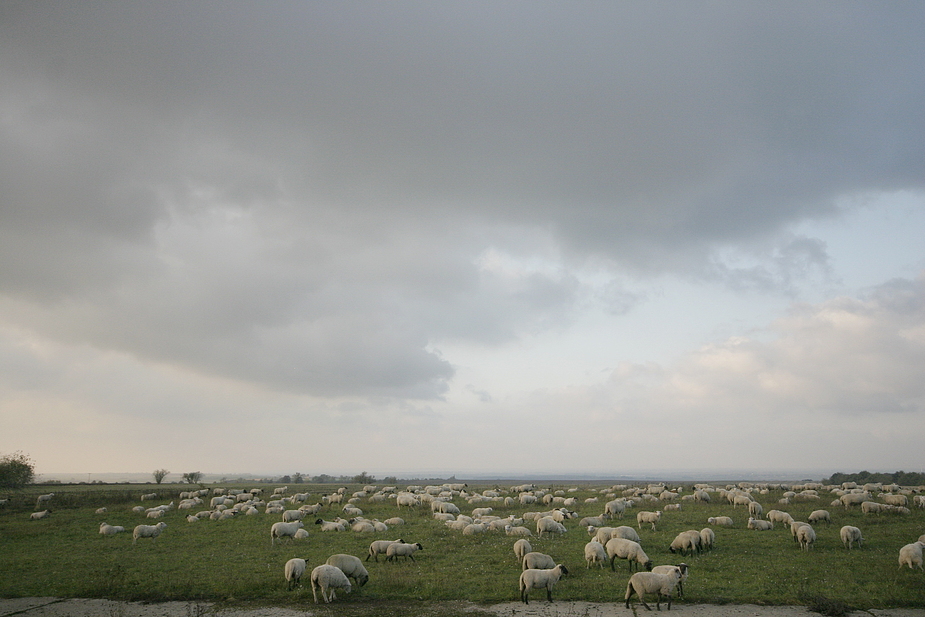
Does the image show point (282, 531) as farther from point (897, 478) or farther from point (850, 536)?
point (897, 478)

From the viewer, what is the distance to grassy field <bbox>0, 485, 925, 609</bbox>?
17.7 metres

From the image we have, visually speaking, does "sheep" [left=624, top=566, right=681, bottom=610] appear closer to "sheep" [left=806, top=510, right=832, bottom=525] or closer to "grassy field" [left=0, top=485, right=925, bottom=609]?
"grassy field" [left=0, top=485, right=925, bottom=609]

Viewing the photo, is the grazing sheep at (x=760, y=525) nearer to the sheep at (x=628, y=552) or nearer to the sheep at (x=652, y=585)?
the sheep at (x=628, y=552)

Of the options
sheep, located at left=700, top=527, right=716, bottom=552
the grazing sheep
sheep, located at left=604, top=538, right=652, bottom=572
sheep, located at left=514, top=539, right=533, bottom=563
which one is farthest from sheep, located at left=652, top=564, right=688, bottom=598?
the grazing sheep

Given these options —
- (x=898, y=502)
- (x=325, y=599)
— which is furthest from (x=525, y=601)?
(x=898, y=502)

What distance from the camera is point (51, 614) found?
55.6 feet

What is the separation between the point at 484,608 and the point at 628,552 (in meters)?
7.44

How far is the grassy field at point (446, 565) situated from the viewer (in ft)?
58.1

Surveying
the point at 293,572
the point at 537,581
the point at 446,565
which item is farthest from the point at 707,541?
the point at 293,572

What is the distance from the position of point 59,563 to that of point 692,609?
30.3m

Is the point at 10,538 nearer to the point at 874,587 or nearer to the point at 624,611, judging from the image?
the point at 624,611

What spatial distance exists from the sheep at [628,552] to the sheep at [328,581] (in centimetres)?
1103

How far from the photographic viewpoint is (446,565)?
22.4m

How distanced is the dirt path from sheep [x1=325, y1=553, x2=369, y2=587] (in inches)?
94.4
